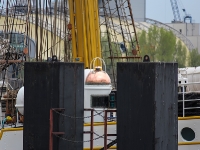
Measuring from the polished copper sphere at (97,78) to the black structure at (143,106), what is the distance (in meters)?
3.75

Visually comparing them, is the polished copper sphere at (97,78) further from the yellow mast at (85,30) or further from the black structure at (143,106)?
the yellow mast at (85,30)

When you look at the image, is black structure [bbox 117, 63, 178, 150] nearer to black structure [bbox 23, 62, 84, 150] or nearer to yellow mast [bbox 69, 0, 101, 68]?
black structure [bbox 23, 62, 84, 150]

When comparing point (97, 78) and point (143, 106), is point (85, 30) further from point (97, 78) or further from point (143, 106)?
point (143, 106)

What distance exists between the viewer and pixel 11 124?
23484mm

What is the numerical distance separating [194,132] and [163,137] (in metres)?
5.52

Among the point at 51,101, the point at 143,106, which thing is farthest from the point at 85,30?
the point at 143,106

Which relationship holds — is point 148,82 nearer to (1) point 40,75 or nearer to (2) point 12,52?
(1) point 40,75

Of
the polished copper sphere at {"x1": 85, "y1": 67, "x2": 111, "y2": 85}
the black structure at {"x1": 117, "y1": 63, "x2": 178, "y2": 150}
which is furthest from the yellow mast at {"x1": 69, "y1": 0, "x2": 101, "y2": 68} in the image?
the black structure at {"x1": 117, "y1": 63, "x2": 178, "y2": 150}

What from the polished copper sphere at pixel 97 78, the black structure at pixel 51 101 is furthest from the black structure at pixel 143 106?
the polished copper sphere at pixel 97 78

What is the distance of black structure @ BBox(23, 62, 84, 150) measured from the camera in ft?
56.3

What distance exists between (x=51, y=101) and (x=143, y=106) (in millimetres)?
1656

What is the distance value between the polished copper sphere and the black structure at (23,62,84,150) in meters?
3.19

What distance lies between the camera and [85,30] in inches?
1003

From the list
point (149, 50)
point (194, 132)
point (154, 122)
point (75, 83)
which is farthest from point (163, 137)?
point (149, 50)
